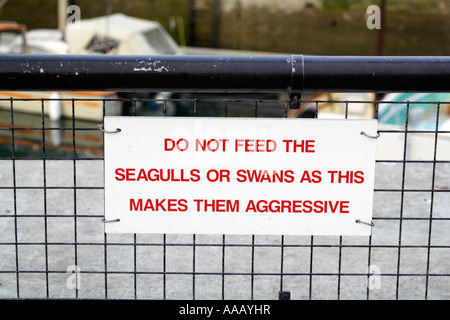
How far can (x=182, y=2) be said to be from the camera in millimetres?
23641

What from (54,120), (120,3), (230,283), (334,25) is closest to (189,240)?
(230,283)

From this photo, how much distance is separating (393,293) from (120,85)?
5.43 feet

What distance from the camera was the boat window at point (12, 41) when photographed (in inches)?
575

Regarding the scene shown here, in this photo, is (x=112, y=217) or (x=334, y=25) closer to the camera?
(x=112, y=217)

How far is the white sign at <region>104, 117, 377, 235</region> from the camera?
2348 millimetres

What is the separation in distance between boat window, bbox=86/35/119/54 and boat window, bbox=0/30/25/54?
1479 mm

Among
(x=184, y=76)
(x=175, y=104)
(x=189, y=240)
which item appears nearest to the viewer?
(x=184, y=76)

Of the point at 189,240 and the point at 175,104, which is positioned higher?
the point at 189,240

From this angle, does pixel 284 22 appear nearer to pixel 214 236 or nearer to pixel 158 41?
pixel 158 41

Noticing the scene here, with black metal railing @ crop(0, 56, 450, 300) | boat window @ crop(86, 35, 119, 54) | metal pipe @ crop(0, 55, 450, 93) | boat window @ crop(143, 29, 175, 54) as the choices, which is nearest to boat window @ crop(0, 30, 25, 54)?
boat window @ crop(86, 35, 119, 54)

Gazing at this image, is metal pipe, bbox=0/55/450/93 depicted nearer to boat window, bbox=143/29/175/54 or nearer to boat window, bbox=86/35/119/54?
boat window, bbox=86/35/119/54

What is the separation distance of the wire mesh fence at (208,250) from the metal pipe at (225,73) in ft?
0.25

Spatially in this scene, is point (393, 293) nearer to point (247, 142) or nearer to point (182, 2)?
point (247, 142)

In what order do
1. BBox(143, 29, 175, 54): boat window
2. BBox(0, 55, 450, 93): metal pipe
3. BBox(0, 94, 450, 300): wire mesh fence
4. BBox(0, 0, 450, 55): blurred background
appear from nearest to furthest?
BBox(0, 55, 450, 93): metal pipe → BBox(0, 94, 450, 300): wire mesh fence → BBox(143, 29, 175, 54): boat window → BBox(0, 0, 450, 55): blurred background
